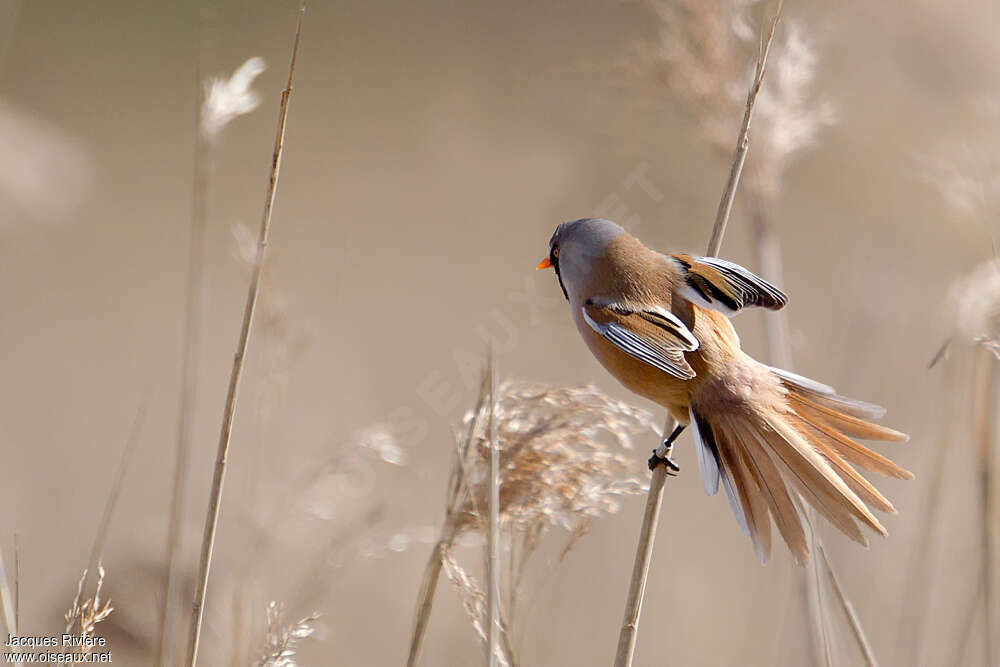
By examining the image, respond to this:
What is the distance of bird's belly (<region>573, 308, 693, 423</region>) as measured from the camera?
129cm

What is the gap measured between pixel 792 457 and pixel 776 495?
2.4 inches

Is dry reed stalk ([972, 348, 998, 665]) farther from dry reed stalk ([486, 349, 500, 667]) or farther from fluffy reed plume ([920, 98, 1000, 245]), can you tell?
dry reed stalk ([486, 349, 500, 667])

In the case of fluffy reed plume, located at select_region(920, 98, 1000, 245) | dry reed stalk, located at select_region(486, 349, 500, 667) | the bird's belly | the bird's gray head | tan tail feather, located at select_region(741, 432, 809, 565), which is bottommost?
dry reed stalk, located at select_region(486, 349, 500, 667)

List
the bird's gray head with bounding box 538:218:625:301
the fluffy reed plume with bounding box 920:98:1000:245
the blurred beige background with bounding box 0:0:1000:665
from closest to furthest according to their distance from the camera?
the bird's gray head with bounding box 538:218:625:301 → the fluffy reed plume with bounding box 920:98:1000:245 → the blurred beige background with bounding box 0:0:1000:665

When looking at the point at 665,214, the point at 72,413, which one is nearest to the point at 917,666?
the point at 665,214

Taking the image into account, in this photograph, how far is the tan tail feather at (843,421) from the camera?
4.00 feet

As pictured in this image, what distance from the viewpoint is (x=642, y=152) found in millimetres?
3896

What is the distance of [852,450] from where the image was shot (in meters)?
1.24

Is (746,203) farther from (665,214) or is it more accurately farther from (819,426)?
(665,214)

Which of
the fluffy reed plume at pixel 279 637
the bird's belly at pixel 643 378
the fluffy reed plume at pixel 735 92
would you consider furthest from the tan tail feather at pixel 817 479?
the fluffy reed plume at pixel 279 637

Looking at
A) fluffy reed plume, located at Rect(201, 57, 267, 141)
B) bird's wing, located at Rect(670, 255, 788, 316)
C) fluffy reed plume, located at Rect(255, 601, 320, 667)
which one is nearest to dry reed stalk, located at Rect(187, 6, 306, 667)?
fluffy reed plume, located at Rect(255, 601, 320, 667)

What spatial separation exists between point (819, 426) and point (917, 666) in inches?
24.0

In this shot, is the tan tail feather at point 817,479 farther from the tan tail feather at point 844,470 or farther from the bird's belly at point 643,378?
the bird's belly at point 643,378

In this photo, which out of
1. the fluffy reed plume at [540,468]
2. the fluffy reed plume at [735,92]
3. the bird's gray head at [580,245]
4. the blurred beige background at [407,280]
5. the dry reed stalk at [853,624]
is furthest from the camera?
the blurred beige background at [407,280]
